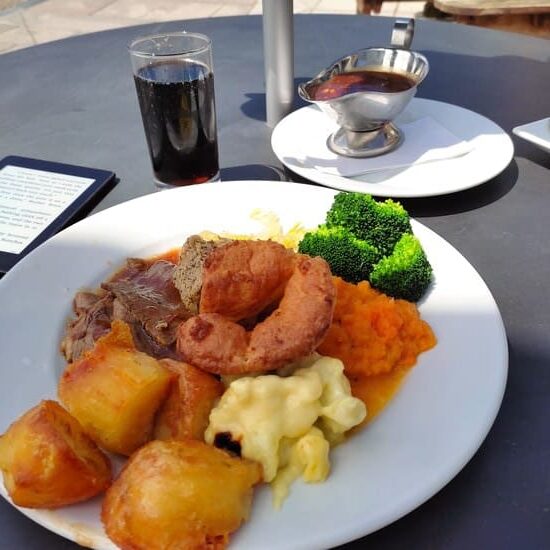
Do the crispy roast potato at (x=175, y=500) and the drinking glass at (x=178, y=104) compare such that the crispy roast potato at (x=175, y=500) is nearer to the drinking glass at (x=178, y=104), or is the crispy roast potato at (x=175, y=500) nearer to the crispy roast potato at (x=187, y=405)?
the crispy roast potato at (x=187, y=405)

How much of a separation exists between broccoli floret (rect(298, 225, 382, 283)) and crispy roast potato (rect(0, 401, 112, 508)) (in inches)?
30.7

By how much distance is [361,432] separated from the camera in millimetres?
1131

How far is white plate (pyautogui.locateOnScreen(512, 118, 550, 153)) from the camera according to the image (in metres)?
2.03

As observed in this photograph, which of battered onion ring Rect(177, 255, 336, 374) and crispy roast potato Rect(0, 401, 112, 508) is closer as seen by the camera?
crispy roast potato Rect(0, 401, 112, 508)

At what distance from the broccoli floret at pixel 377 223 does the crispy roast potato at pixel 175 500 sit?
31.6 inches

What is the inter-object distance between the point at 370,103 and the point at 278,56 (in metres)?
0.44

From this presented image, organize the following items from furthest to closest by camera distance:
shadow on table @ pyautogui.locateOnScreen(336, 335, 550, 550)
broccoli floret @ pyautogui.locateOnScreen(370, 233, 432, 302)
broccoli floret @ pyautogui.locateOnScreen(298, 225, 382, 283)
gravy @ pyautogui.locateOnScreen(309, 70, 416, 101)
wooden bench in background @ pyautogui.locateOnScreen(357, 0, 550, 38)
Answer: wooden bench in background @ pyautogui.locateOnScreen(357, 0, 550, 38), gravy @ pyautogui.locateOnScreen(309, 70, 416, 101), broccoli floret @ pyautogui.locateOnScreen(298, 225, 382, 283), broccoli floret @ pyautogui.locateOnScreen(370, 233, 432, 302), shadow on table @ pyautogui.locateOnScreen(336, 335, 550, 550)

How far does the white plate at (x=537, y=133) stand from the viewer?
6.65ft

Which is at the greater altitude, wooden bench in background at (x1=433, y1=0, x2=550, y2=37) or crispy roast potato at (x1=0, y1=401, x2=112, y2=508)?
crispy roast potato at (x1=0, y1=401, x2=112, y2=508)

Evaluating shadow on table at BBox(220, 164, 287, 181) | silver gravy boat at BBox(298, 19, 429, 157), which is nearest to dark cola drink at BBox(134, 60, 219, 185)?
shadow on table at BBox(220, 164, 287, 181)

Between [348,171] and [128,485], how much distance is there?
1.31 meters

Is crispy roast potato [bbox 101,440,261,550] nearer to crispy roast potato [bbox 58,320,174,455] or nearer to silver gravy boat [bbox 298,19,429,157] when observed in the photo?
crispy roast potato [bbox 58,320,174,455]

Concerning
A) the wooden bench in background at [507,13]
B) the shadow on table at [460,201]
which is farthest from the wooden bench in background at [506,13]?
the shadow on table at [460,201]

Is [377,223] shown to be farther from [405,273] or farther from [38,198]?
[38,198]
